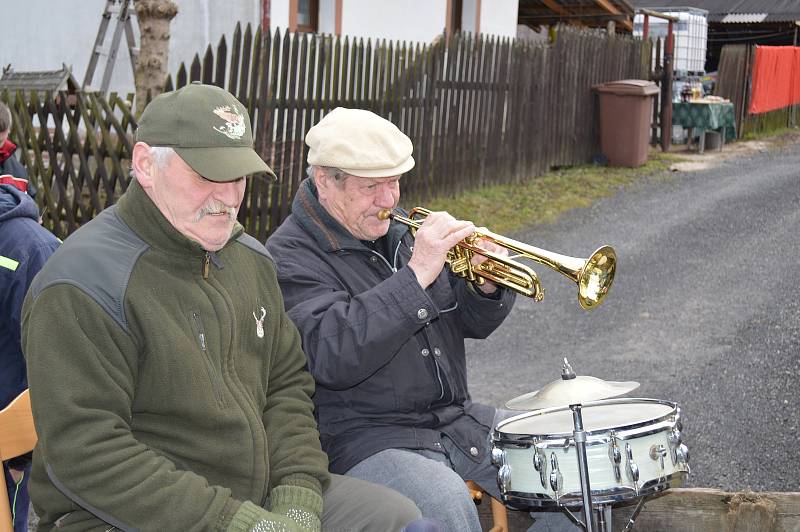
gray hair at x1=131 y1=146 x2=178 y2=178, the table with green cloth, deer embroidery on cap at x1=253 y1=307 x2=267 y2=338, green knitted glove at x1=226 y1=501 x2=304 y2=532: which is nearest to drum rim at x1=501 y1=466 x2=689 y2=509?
green knitted glove at x1=226 y1=501 x2=304 y2=532

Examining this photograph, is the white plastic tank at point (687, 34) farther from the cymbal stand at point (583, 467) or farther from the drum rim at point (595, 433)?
the cymbal stand at point (583, 467)

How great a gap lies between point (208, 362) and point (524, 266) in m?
1.35

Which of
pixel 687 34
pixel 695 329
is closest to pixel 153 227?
pixel 695 329

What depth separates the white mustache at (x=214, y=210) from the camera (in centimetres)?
279

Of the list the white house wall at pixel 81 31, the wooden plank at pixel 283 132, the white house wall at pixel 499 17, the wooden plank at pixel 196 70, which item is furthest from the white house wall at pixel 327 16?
the wooden plank at pixel 196 70

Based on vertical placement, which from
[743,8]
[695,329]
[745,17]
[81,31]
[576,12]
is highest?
[743,8]

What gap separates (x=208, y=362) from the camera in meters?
2.73

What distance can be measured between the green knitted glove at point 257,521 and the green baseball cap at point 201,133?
84 cm

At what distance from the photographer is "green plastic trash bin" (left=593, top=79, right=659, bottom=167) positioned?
15031mm

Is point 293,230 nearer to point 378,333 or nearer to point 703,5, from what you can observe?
point 378,333

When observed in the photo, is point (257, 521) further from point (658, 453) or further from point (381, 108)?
point (381, 108)

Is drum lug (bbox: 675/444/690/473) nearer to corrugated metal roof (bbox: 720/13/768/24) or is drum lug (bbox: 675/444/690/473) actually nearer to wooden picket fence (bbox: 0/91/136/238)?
wooden picket fence (bbox: 0/91/136/238)

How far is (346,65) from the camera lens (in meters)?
10.5

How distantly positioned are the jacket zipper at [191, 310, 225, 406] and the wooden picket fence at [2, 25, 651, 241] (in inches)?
240
